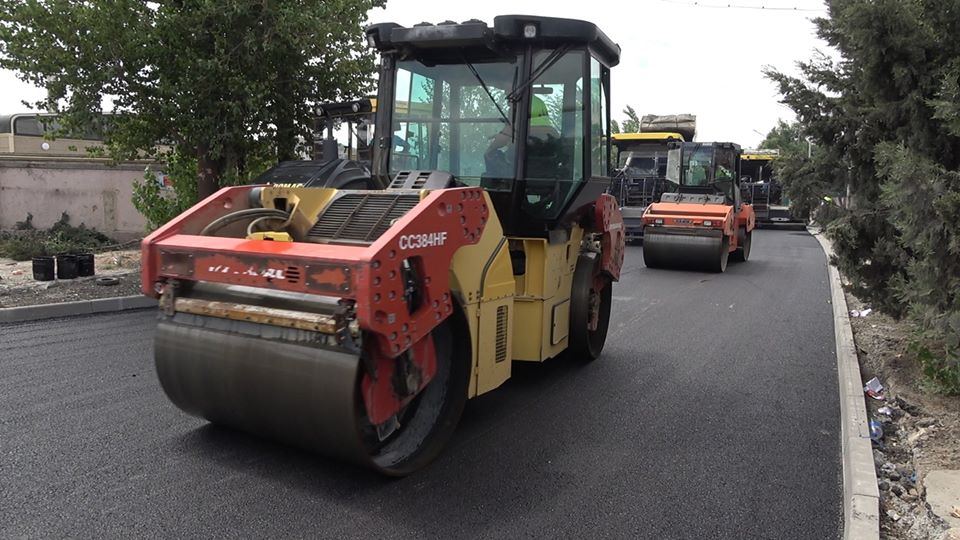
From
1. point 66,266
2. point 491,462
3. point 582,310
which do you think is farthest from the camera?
point 66,266

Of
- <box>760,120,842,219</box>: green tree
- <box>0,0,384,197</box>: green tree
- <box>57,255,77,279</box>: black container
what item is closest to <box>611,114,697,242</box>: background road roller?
<box>0,0,384,197</box>: green tree

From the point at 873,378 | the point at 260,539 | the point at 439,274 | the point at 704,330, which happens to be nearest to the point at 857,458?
the point at 873,378

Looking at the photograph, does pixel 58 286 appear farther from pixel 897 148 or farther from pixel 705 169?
pixel 705 169

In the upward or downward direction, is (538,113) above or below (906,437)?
above

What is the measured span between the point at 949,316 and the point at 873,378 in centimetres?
213

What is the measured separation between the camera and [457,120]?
5336mm

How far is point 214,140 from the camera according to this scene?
9727mm

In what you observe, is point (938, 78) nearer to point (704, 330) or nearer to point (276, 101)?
point (704, 330)

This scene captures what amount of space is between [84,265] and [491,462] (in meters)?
8.15

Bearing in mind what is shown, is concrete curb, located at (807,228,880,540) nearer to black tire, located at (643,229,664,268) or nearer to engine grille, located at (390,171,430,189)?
engine grille, located at (390,171,430,189)

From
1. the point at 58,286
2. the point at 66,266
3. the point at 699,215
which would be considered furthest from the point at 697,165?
the point at 58,286

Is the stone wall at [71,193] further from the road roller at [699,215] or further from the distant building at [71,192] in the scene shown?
the road roller at [699,215]

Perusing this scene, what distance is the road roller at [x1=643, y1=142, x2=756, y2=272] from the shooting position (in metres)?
12.9

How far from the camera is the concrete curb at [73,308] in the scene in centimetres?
771
